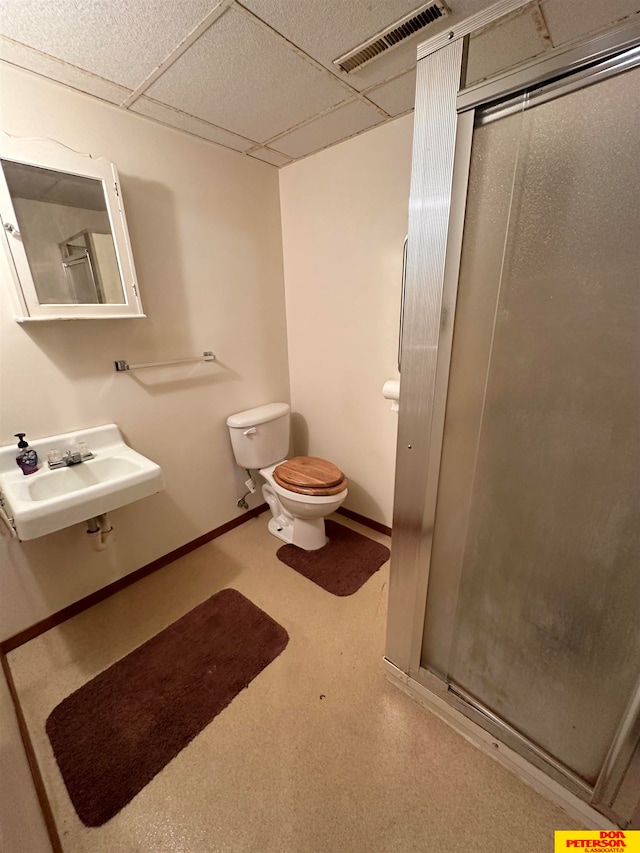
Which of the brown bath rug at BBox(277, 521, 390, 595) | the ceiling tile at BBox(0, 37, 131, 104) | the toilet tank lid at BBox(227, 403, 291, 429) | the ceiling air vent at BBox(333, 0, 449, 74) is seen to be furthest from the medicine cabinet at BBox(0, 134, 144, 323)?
the brown bath rug at BBox(277, 521, 390, 595)

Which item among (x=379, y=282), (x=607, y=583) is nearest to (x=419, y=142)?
(x=379, y=282)

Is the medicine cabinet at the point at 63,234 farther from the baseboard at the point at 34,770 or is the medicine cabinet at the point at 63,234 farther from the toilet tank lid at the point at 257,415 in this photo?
the baseboard at the point at 34,770

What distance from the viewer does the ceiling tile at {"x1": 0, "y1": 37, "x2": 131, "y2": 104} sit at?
1117 millimetres

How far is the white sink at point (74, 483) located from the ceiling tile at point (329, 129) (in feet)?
5.50

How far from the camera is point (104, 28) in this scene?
1.02 meters

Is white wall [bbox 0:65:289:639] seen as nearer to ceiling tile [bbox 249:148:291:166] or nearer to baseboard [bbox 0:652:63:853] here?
ceiling tile [bbox 249:148:291:166]

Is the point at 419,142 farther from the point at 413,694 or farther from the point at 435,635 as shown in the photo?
the point at 413,694

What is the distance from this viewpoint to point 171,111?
1.46m

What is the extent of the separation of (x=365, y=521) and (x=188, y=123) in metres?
2.35

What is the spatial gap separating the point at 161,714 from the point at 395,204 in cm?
238

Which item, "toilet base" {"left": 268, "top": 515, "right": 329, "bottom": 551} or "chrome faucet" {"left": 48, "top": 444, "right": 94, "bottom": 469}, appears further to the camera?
"toilet base" {"left": 268, "top": 515, "right": 329, "bottom": 551}

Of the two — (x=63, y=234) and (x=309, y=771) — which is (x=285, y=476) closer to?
(x=309, y=771)

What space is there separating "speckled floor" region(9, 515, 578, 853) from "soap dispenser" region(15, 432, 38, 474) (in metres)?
0.82

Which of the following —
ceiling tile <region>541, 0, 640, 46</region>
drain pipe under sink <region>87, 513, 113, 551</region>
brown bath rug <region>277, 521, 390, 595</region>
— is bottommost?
brown bath rug <region>277, 521, 390, 595</region>
